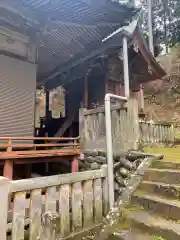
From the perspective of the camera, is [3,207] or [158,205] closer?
[3,207]

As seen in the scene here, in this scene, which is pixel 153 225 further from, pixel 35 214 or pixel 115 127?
pixel 115 127

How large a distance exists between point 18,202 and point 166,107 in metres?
20.2

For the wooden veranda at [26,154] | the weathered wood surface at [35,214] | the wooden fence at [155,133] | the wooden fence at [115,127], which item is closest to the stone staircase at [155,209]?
the weathered wood surface at [35,214]

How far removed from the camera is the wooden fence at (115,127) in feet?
16.8

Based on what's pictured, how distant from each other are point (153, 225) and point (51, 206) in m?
1.43

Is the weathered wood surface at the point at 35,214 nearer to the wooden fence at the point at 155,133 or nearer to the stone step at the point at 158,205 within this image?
the stone step at the point at 158,205

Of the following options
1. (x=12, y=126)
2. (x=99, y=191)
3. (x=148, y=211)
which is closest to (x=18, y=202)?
(x=99, y=191)

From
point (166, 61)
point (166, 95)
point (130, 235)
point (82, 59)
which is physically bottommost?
point (130, 235)

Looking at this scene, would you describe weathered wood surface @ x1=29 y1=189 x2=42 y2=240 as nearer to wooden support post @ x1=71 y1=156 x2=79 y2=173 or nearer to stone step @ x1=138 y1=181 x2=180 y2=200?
stone step @ x1=138 y1=181 x2=180 y2=200

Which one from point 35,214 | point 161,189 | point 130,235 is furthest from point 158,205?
point 35,214

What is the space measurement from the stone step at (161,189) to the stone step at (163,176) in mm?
134

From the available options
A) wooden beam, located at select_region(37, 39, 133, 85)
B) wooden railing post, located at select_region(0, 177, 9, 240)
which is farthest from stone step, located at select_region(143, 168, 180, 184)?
wooden beam, located at select_region(37, 39, 133, 85)

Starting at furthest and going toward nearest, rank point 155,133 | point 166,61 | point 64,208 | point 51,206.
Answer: point 166,61 → point 155,133 → point 64,208 → point 51,206

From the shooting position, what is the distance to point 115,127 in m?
5.54
